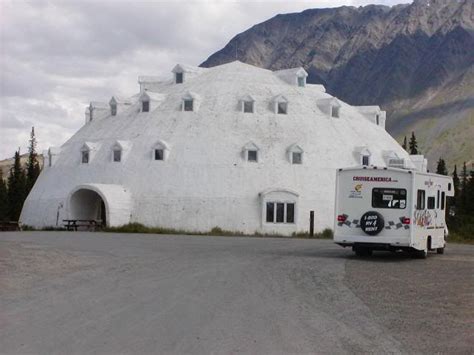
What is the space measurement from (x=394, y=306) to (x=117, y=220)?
117 ft

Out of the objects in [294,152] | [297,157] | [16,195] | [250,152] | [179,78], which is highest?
[179,78]

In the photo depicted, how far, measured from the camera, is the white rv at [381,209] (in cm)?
2623

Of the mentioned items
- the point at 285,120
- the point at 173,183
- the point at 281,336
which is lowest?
the point at 281,336

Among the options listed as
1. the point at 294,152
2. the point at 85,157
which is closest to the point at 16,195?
the point at 85,157

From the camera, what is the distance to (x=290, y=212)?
1906 inches

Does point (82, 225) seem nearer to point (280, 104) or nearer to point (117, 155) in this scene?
point (117, 155)

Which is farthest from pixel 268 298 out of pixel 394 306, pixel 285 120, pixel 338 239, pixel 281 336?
pixel 285 120

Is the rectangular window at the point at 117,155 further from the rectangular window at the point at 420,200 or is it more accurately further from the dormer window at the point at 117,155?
the rectangular window at the point at 420,200

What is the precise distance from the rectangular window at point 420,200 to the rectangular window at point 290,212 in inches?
839

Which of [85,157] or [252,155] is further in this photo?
[85,157]

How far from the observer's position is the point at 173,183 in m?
48.6

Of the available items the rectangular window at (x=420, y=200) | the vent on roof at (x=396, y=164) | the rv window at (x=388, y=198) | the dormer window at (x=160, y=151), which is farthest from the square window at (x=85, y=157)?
the rectangular window at (x=420, y=200)

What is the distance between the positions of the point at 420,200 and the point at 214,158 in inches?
944

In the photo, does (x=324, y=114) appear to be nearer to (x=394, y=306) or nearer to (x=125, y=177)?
(x=125, y=177)
